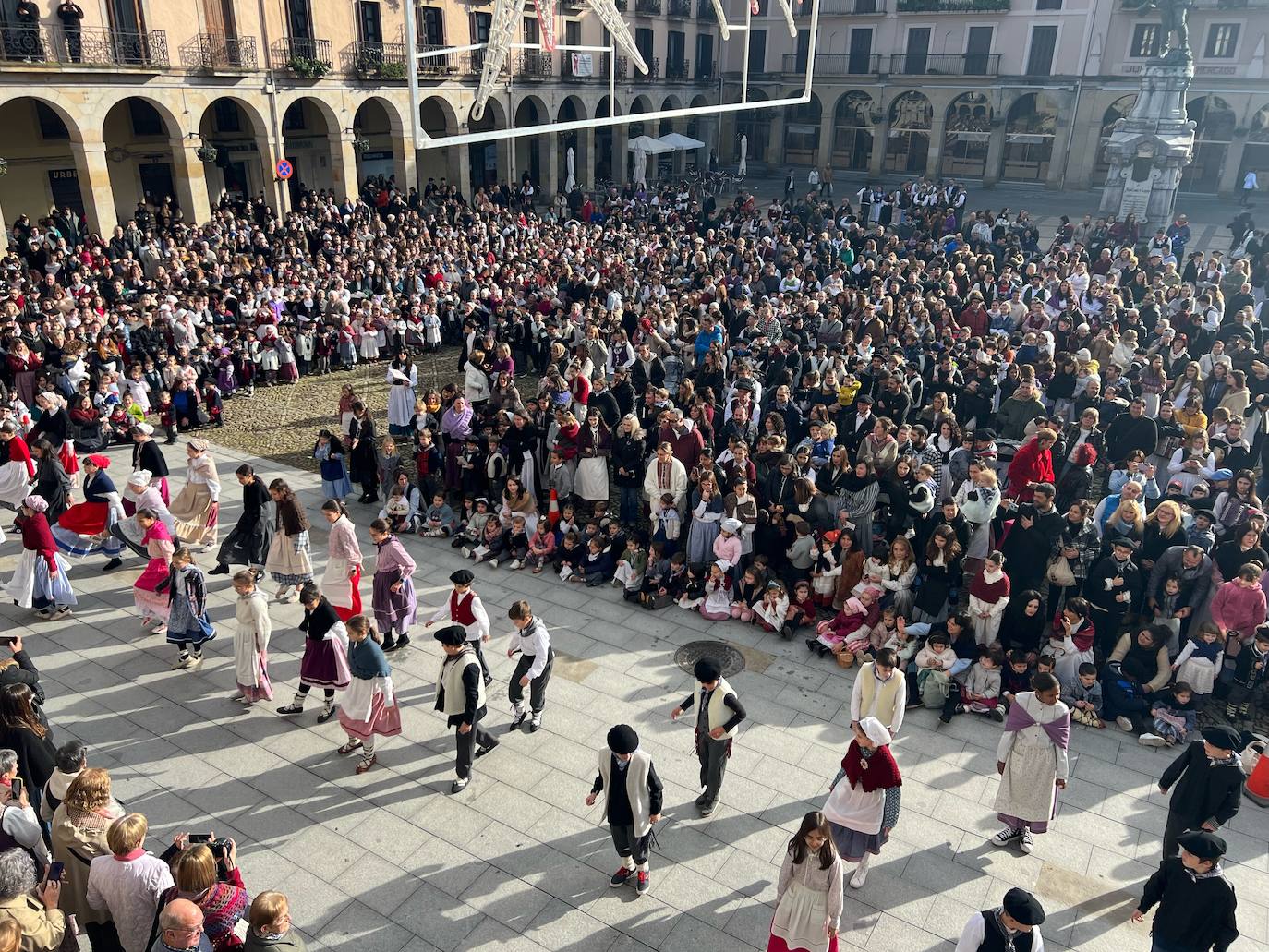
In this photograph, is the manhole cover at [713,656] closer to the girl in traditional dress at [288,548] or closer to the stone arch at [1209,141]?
the girl in traditional dress at [288,548]

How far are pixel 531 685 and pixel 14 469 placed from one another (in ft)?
26.1

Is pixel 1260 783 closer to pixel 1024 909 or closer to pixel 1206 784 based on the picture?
pixel 1206 784

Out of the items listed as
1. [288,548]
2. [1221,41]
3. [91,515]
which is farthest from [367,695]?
[1221,41]

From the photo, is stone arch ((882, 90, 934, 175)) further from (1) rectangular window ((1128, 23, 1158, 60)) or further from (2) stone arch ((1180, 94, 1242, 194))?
(2) stone arch ((1180, 94, 1242, 194))

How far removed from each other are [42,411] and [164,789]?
825 centimetres

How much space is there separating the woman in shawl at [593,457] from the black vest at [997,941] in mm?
7748

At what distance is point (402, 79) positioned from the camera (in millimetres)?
31438

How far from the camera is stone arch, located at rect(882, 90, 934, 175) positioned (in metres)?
43.3

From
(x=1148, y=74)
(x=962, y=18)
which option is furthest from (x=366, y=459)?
(x=962, y=18)

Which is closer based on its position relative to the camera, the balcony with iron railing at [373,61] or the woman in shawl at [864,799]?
the woman in shawl at [864,799]

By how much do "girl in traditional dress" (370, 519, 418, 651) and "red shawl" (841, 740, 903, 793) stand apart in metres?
4.73

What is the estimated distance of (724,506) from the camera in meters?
10.6

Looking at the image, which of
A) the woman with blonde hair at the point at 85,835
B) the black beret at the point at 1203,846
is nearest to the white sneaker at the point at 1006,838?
the black beret at the point at 1203,846

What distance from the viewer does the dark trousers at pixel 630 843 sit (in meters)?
6.41
